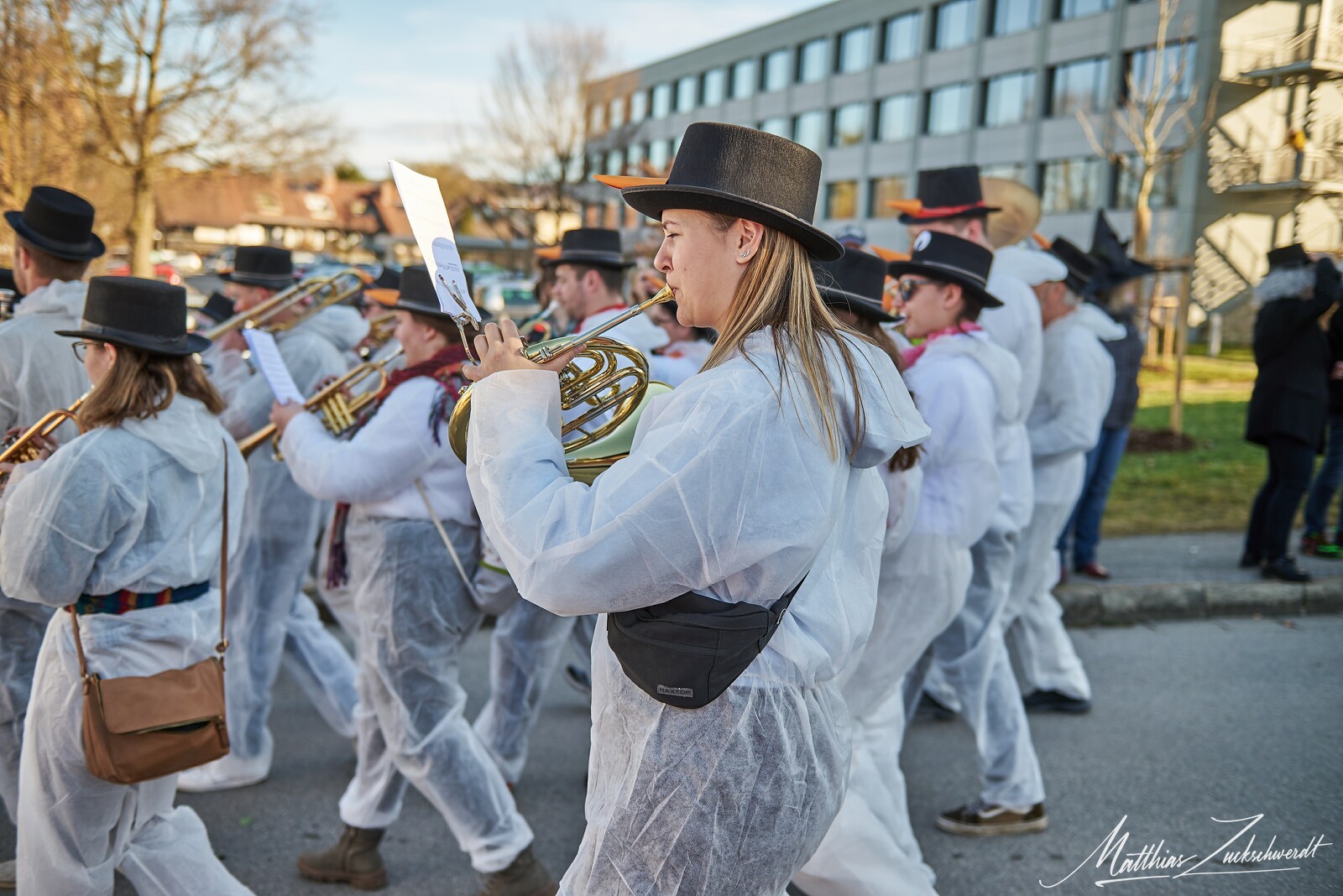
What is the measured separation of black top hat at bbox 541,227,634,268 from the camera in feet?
17.8

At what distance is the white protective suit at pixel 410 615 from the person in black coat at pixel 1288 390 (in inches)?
240

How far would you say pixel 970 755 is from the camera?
5.11 metres

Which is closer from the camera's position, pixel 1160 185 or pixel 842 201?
pixel 1160 185

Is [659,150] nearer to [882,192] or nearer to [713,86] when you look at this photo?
[713,86]

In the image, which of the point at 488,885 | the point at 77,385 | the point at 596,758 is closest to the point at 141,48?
the point at 77,385

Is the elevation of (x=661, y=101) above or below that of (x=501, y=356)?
above

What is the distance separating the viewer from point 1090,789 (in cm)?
470

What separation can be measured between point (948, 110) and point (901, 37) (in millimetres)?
3845

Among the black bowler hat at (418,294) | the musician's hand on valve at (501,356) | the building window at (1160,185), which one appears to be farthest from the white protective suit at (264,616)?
the building window at (1160,185)

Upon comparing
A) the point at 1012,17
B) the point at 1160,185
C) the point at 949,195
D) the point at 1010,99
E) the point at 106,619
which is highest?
the point at 1012,17

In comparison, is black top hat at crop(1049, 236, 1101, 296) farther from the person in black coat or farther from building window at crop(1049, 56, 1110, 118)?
building window at crop(1049, 56, 1110, 118)

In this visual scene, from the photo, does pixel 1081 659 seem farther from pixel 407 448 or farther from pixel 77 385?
pixel 77 385

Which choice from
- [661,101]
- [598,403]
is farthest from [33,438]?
[661,101]

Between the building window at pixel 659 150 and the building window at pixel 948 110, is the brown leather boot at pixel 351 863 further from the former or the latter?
the building window at pixel 659 150
